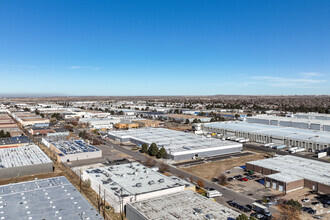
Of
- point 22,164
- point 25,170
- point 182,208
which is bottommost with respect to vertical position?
point 25,170

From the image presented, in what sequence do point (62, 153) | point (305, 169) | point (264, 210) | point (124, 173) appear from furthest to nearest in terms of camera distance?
1. point (62, 153)
2. point (305, 169)
3. point (124, 173)
4. point (264, 210)

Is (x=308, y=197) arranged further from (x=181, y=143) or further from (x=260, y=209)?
(x=181, y=143)

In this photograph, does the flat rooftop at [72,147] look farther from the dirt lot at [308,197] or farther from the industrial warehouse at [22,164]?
the dirt lot at [308,197]

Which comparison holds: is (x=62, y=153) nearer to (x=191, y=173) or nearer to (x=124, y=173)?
(x=124, y=173)

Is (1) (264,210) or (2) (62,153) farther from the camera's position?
(2) (62,153)

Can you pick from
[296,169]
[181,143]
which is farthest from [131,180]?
[181,143]

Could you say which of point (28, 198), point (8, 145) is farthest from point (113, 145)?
point (28, 198)
